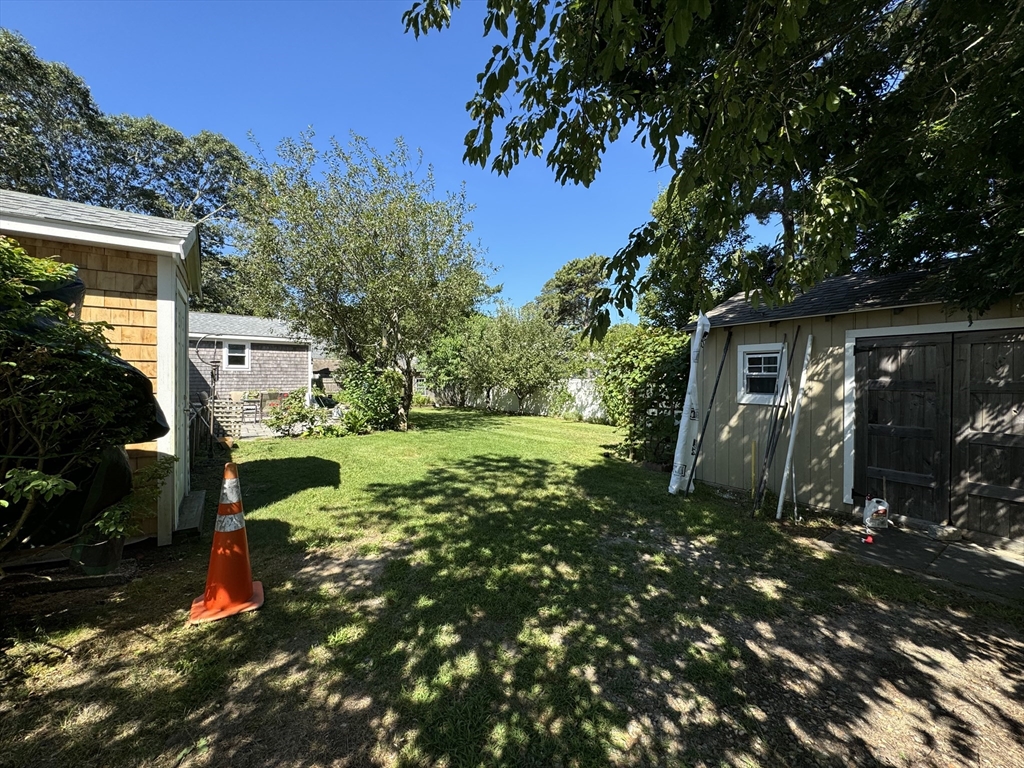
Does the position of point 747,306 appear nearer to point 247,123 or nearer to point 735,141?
point 735,141

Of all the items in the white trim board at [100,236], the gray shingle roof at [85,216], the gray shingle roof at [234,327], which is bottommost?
the white trim board at [100,236]

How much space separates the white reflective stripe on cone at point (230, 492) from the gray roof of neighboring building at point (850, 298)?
16.2 feet

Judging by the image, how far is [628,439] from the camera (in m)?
8.70

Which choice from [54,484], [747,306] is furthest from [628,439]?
[54,484]

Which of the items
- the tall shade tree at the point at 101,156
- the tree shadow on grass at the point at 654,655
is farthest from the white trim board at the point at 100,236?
the tall shade tree at the point at 101,156

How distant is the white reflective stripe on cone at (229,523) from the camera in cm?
294

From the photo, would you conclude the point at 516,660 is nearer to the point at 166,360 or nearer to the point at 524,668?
the point at 524,668

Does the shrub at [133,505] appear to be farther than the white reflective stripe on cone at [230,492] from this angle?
No

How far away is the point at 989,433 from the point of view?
4297 millimetres

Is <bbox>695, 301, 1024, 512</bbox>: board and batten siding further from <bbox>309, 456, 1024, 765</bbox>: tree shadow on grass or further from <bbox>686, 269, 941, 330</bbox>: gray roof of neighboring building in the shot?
<bbox>309, 456, 1024, 765</bbox>: tree shadow on grass

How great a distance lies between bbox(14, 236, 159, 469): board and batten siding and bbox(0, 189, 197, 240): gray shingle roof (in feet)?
0.81

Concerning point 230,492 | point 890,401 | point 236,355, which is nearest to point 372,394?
point 236,355

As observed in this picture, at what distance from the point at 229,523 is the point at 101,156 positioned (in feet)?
107

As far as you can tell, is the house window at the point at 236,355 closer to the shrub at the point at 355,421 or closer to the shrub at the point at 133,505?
the shrub at the point at 355,421
